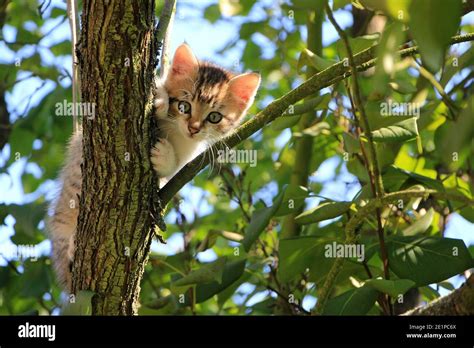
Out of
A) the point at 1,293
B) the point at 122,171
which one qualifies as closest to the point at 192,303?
the point at 122,171

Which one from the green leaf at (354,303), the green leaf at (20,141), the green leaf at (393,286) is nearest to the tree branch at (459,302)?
the green leaf at (393,286)

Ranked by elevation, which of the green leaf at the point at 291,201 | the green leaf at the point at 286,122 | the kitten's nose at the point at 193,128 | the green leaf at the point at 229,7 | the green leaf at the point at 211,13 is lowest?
the green leaf at the point at 291,201

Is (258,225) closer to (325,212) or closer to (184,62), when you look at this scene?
(325,212)

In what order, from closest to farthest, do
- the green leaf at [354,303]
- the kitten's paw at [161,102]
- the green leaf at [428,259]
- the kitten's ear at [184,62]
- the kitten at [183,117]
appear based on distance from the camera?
the green leaf at [354,303] < the green leaf at [428,259] < the kitten's paw at [161,102] < the kitten at [183,117] < the kitten's ear at [184,62]

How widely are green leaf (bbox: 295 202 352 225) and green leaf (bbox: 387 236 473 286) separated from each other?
0.29 metres

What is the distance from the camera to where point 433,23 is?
80 cm

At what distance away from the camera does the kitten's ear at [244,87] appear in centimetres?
440

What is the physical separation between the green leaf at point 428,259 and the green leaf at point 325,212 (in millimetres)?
285

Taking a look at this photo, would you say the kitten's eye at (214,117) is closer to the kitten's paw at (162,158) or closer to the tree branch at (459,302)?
the kitten's paw at (162,158)

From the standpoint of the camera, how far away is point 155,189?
2.51 meters

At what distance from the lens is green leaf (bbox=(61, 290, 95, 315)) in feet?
7.72

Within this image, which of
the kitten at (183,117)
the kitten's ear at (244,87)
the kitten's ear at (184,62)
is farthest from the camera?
the kitten's ear at (244,87)

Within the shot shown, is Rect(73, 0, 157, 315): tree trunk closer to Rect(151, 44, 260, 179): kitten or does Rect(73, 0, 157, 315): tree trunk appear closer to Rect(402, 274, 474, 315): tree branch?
Rect(151, 44, 260, 179): kitten

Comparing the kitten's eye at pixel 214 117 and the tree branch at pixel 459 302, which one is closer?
the tree branch at pixel 459 302
